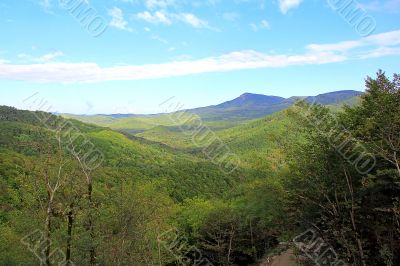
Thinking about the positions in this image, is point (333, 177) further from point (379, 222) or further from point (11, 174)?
point (11, 174)

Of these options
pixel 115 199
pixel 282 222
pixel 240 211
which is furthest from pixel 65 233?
pixel 240 211

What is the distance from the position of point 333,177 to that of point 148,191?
12.9 m

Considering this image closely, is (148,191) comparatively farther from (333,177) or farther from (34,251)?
(333,177)

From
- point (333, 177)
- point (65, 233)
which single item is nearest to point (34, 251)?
point (65, 233)

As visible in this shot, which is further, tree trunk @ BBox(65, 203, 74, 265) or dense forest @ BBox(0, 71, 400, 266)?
tree trunk @ BBox(65, 203, 74, 265)

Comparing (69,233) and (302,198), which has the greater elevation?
(302,198)

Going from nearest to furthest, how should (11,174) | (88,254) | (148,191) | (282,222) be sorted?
1. (88,254)
2. (148,191)
3. (282,222)
4. (11,174)

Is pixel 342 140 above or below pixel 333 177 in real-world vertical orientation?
above

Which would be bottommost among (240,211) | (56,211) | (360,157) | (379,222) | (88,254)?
(240,211)

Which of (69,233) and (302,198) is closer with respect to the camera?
(69,233)

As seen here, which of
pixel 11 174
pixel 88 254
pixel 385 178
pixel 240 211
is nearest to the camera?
pixel 385 178

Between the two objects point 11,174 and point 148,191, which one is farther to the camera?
point 11,174

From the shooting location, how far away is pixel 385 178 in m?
22.2

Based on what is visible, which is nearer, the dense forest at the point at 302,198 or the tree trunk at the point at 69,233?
the dense forest at the point at 302,198
